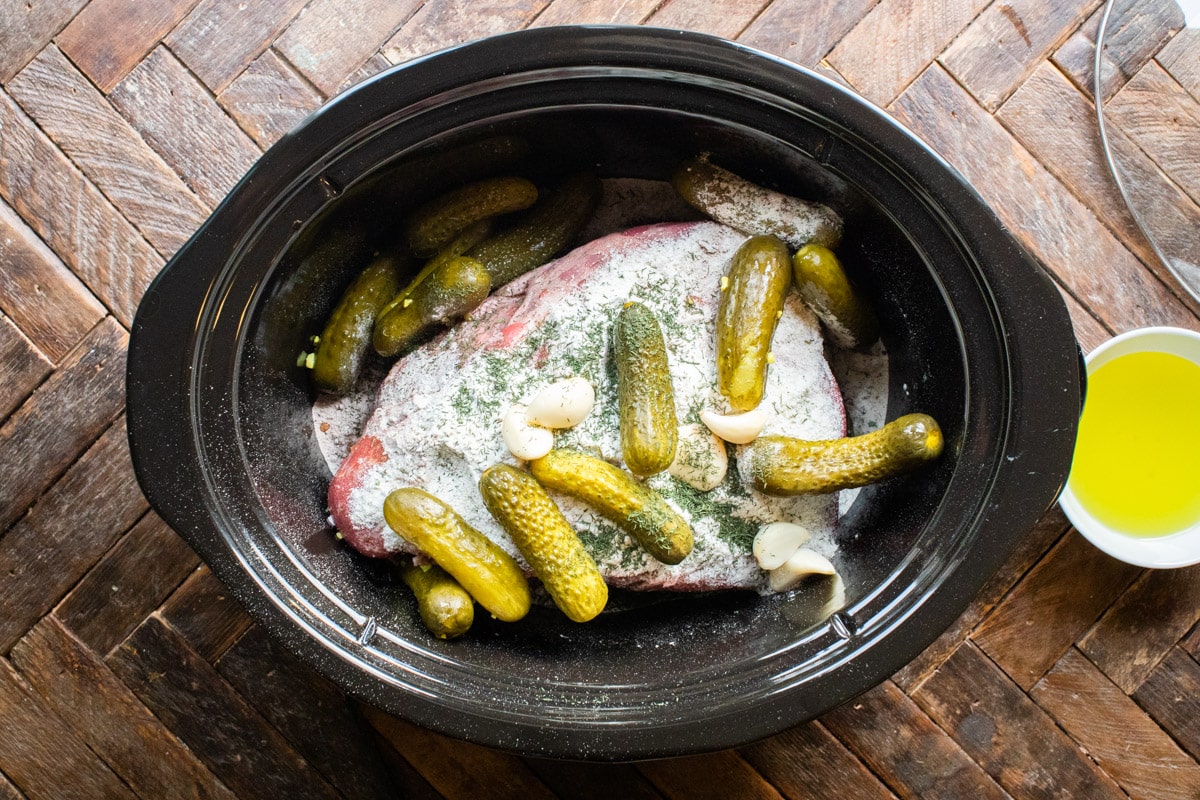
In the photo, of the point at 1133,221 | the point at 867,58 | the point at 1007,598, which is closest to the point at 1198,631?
the point at 1007,598

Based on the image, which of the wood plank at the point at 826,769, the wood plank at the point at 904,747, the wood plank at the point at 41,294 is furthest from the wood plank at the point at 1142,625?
the wood plank at the point at 41,294

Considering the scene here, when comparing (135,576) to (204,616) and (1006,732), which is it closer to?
(204,616)

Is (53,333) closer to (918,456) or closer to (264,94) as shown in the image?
(264,94)

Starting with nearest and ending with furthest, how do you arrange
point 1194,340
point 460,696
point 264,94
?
1. point 460,696
2. point 1194,340
3. point 264,94

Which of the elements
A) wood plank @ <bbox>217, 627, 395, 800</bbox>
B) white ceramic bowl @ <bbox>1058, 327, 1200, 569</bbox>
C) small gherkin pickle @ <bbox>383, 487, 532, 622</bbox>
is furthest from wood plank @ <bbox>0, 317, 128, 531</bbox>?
white ceramic bowl @ <bbox>1058, 327, 1200, 569</bbox>

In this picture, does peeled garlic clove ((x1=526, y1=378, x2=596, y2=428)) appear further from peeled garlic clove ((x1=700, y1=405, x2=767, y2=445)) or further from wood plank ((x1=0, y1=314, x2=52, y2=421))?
wood plank ((x1=0, y1=314, x2=52, y2=421))

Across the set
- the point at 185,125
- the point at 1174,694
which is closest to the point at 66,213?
the point at 185,125
